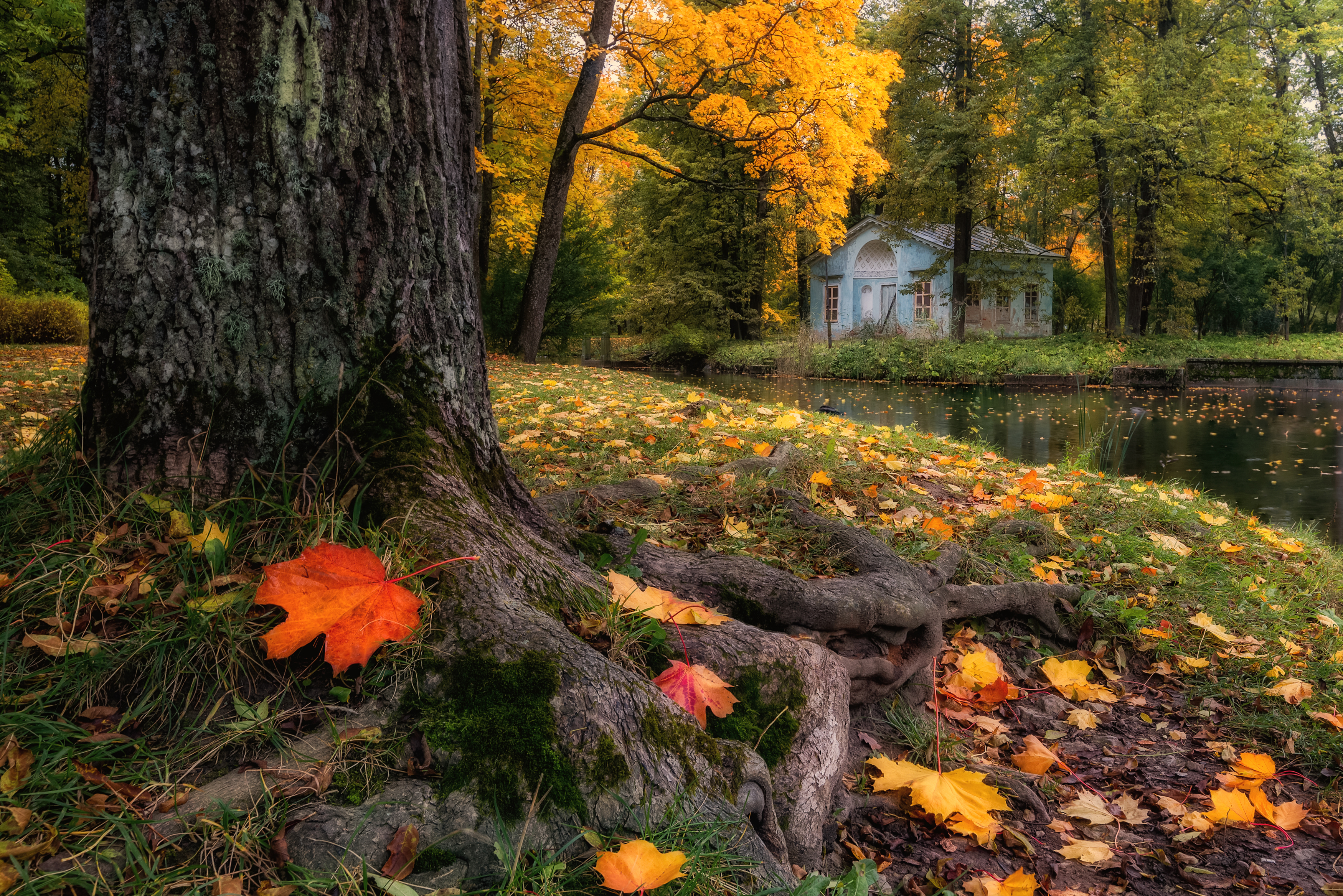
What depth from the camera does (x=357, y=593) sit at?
147 cm

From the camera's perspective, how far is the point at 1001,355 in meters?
23.8


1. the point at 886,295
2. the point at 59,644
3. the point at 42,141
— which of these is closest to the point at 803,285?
the point at 886,295

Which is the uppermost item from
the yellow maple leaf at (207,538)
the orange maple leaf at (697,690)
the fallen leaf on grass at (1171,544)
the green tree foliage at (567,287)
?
the green tree foliage at (567,287)

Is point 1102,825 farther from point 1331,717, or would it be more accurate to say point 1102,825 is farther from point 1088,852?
point 1331,717

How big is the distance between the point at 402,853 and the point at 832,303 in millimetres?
39143

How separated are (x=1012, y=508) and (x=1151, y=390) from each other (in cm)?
1965

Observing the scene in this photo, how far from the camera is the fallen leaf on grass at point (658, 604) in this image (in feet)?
6.33

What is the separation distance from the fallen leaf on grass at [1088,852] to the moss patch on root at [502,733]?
4.51 ft

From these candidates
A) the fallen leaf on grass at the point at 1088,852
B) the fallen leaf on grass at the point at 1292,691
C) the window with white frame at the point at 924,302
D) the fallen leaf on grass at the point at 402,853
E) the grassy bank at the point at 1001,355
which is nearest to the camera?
the fallen leaf on grass at the point at 402,853

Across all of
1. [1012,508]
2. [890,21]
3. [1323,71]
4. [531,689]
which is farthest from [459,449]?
[1323,71]

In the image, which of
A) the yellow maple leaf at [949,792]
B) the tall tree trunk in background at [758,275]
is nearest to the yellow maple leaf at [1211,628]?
the yellow maple leaf at [949,792]

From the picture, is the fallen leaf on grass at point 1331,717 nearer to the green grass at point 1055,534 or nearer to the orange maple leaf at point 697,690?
the green grass at point 1055,534

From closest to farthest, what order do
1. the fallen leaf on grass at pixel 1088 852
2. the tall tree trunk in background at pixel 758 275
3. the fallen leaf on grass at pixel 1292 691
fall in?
the fallen leaf on grass at pixel 1088 852 < the fallen leaf on grass at pixel 1292 691 < the tall tree trunk in background at pixel 758 275

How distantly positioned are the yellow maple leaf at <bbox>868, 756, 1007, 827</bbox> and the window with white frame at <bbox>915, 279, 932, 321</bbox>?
3450cm
